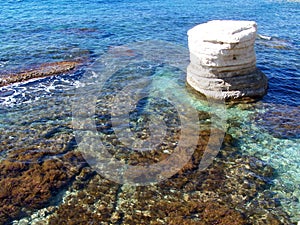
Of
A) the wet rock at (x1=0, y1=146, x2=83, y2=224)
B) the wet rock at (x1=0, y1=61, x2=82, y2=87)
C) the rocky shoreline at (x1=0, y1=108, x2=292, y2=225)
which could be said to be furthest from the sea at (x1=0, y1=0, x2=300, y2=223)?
the wet rock at (x1=0, y1=146, x2=83, y2=224)

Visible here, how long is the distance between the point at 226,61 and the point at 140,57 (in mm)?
9151

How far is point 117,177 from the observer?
12102 millimetres

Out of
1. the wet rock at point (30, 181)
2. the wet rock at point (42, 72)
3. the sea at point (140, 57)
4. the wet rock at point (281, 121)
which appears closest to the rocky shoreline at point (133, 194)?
the wet rock at point (30, 181)

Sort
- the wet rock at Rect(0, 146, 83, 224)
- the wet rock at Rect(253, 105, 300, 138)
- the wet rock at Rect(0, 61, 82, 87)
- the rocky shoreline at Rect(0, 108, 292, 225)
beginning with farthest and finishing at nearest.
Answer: the wet rock at Rect(0, 61, 82, 87), the wet rock at Rect(253, 105, 300, 138), the wet rock at Rect(0, 146, 83, 224), the rocky shoreline at Rect(0, 108, 292, 225)

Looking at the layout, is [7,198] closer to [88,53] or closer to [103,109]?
[103,109]

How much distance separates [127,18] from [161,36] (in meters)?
7.65

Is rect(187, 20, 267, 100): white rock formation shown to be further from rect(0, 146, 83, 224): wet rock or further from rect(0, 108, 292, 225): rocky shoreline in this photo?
rect(0, 146, 83, 224): wet rock

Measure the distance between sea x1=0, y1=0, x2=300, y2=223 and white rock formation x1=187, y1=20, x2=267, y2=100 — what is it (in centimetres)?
84

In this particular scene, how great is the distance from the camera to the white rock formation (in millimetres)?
15543

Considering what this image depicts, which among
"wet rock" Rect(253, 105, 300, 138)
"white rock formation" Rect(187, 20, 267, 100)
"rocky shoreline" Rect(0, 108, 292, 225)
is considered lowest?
"rocky shoreline" Rect(0, 108, 292, 225)

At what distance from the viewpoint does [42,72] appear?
69.4 feet

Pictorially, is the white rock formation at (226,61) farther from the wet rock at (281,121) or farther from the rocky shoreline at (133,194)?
the rocky shoreline at (133,194)

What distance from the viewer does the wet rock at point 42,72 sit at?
65.7 feet

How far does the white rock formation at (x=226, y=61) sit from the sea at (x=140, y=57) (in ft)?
2.76
